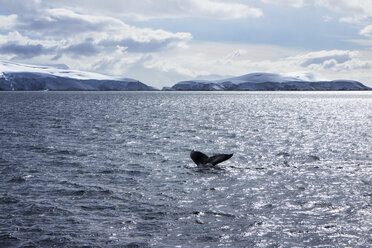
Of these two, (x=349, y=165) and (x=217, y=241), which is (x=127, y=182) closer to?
(x=217, y=241)

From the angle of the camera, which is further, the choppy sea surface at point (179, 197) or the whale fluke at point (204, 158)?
the whale fluke at point (204, 158)

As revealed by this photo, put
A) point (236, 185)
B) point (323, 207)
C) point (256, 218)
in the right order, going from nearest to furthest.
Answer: point (256, 218) → point (323, 207) → point (236, 185)

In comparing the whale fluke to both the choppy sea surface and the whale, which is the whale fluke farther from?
the choppy sea surface

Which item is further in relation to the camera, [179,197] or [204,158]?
[204,158]

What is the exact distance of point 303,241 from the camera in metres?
12.9

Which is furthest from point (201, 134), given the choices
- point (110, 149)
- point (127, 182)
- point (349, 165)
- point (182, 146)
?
point (127, 182)

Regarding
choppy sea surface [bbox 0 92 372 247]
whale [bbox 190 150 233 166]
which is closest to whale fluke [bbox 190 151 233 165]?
whale [bbox 190 150 233 166]

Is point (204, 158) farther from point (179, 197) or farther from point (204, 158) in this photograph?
point (179, 197)

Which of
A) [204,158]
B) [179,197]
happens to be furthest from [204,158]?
[179,197]

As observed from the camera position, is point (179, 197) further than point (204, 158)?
A: No

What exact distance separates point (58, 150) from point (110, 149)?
420 cm

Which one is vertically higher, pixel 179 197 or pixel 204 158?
pixel 204 158

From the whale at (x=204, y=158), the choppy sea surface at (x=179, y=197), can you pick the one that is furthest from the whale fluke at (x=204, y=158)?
the choppy sea surface at (x=179, y=197)

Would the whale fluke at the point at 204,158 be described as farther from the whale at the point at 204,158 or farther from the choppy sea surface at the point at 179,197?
the choppy sea surface at the point at 179,197
